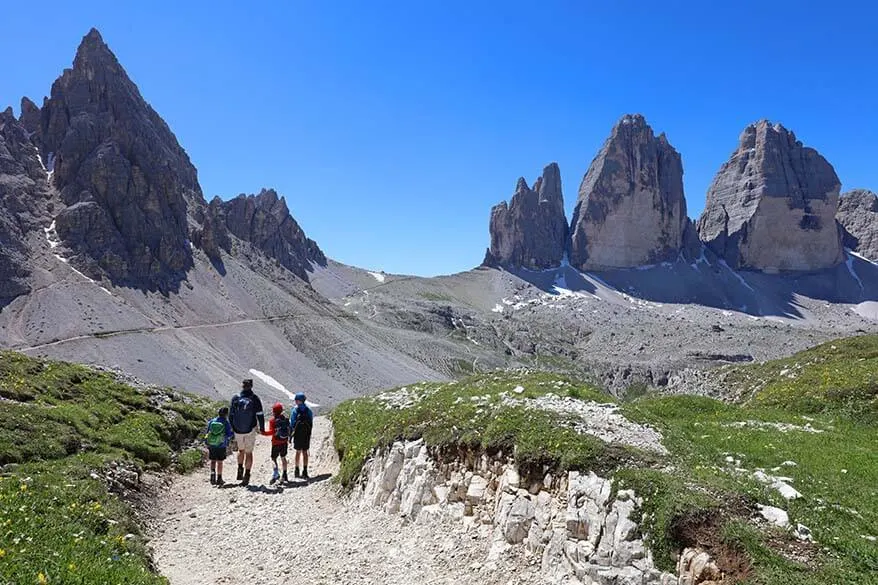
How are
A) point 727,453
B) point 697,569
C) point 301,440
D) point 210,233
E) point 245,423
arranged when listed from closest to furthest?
1. point 697,569
2. point 727,453
3. point 245,423
4. point 301,440
5. point 210,233

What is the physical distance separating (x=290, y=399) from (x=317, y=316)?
49.6 metres

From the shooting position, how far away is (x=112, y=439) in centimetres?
2077

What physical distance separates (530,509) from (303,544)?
6630 millimetres

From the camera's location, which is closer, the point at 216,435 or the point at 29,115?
the point at 216,435

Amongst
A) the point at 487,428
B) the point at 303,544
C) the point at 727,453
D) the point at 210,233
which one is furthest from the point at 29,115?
the point at 727,453

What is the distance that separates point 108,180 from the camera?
121m

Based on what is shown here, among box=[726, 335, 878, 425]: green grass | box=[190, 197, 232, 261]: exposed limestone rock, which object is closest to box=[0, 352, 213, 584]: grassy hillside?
box=[726, 335, 878, 425]: green grass

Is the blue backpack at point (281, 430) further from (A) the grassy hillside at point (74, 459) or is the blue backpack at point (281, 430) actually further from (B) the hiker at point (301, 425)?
(A) the grassy hillside at point (74, 459)

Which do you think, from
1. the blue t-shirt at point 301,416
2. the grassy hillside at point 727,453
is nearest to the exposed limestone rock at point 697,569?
the grassy hillside at point 727,453

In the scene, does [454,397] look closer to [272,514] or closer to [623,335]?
[272,514]

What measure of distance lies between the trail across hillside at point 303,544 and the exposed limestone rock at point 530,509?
0.48 metres

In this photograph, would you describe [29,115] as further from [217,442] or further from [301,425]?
[301,425]

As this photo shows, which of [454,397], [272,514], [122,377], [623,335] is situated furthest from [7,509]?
[623,335]

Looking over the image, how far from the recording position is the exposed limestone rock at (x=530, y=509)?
392 inches
